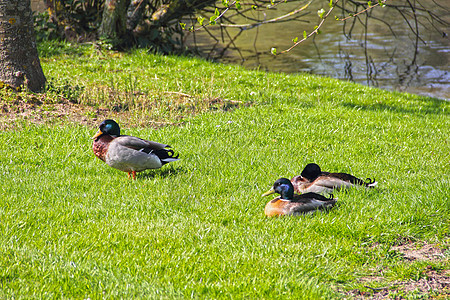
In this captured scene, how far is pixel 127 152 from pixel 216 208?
4.17ft

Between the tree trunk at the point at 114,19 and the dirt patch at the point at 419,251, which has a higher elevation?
the tree trunk at the point at 114,19


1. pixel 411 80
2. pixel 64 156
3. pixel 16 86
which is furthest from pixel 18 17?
pixel 411 80

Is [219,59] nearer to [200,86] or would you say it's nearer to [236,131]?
[200,86]

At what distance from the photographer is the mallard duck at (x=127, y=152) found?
5.55m

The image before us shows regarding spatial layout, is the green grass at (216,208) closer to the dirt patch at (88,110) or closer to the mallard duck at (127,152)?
the dirt patch at (88,110)

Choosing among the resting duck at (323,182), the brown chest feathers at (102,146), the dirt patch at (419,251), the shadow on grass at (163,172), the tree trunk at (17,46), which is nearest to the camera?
the dirt patch at (419,251)

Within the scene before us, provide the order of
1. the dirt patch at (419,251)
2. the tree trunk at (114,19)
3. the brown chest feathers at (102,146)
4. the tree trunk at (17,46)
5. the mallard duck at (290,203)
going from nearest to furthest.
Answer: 1. the dirt patch at (419,251)
2. the mallard duck at (290,203)
3. the brown chest feathers at (102,146)
4. the tree trunk at (17,46)
5. the tree trunk at (114,19)

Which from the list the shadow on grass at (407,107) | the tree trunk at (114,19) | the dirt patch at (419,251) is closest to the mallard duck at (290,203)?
the dirt patch at (419,251)

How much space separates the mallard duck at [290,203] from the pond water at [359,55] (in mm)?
9028

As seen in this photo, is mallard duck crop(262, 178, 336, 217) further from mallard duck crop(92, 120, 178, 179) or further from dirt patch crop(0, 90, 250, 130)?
dirt patch crop(0, 90, 250, 130)

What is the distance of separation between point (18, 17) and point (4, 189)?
4420mm

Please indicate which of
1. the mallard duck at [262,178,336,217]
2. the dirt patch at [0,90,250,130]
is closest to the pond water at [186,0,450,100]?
the dirt patch at [0,90,250,130]

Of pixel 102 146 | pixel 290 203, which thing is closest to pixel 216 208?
pixel 290 203

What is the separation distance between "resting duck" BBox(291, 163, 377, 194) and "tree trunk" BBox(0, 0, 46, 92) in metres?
5.78
